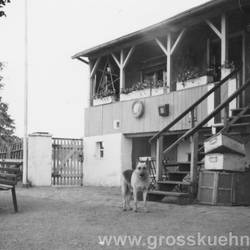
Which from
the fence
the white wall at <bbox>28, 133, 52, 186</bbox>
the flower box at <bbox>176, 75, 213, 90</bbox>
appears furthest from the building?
the fence

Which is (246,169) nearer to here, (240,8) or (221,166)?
(221,166)

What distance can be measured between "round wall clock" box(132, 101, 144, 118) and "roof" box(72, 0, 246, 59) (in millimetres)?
2205

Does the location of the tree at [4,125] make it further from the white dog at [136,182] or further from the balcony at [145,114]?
the balcony at [145,114]

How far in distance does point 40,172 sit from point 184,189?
788 centimetres

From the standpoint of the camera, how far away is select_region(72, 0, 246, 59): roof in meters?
12.9

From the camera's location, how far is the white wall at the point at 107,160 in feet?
57.6

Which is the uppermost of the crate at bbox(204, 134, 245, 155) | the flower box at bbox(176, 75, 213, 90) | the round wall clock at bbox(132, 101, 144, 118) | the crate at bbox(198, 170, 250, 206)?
the flower box at bbox(176, 75, 213, 90)

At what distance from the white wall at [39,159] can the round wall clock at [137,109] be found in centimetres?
373

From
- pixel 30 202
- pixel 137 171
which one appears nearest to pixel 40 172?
pixel 30 202

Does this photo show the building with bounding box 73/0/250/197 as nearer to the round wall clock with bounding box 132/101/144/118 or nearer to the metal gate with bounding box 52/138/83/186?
the round wall clock with bounding box 132/101/144/118

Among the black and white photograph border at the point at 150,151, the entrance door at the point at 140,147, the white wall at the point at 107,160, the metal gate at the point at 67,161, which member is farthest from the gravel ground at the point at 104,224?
the metal gate at the point at 67,161

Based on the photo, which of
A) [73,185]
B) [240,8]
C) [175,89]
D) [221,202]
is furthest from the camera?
[73,185]

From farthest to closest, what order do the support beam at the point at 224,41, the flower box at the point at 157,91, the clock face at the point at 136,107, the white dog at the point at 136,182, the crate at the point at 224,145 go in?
the clock face at the point at 136,107 < the flower box at the point at 157,91 < the support beam at the point at 224,41 < the crate at the point at 224,145 < the white dog at the point at 136,182

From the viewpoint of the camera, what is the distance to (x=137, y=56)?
18.5 metres
